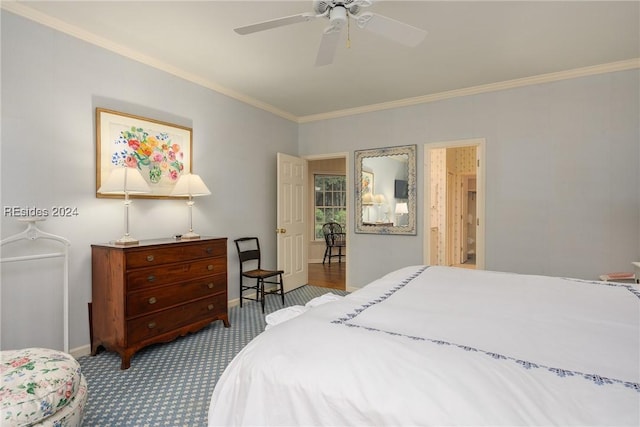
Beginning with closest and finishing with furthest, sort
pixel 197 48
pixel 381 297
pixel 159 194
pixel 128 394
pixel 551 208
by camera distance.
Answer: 1. pixel 381 297
2. pixel 128 394
3. pixel 197 48
4. pixel 159 194
5. pixel 551 208

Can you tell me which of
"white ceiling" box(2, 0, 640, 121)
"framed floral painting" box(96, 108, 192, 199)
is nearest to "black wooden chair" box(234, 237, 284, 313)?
"framed floral painting" box(96, 108, 192, 199)

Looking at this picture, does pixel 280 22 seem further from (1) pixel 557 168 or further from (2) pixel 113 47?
(1) pixel 557 168

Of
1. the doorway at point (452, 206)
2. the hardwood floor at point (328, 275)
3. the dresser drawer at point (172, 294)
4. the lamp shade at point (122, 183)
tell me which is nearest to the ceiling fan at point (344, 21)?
the lamp shade at point (122, 183)

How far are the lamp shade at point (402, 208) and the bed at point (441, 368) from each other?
291cm

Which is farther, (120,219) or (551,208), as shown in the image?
(551,208)

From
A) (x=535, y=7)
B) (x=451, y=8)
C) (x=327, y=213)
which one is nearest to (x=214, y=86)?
(x=451, y=8)

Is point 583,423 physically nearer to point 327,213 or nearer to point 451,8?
point 451,8

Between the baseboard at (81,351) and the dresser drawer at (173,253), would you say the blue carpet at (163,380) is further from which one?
the dresser drawer at (173,253)

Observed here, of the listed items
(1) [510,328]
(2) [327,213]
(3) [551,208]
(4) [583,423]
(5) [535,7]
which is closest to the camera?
(4) [583,423]

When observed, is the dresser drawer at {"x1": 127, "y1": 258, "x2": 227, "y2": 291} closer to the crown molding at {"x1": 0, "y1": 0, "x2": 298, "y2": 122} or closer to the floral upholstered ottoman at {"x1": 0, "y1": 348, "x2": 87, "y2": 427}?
the floral upholstered ottoman at {"x1": 0, "y1": 348, "x2": 87, "y2": 427}

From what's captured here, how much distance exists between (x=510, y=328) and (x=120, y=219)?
3.06 metres

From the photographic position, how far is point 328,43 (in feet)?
6.71

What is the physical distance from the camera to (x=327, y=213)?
7938 millimetres

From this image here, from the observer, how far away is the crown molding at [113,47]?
2355mm
